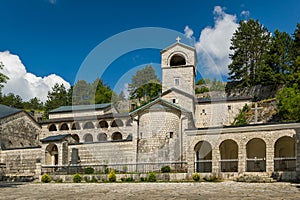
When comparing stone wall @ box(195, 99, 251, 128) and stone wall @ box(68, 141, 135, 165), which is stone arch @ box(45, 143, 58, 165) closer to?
stone wall @ box(68, 141, 135, 165)

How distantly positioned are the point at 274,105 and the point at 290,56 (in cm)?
794

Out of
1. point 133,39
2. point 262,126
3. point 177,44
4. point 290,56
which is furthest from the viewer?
point 290,56

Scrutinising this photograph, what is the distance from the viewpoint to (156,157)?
24.8 meters

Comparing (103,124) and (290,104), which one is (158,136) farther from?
(103,124)

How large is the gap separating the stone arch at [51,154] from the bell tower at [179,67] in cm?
1416

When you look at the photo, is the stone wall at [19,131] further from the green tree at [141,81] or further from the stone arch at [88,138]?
the green tree at [141,81]

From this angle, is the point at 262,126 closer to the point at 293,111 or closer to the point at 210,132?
the point at 210,132

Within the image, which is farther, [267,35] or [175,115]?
[267,35]

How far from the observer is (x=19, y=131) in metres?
38.1

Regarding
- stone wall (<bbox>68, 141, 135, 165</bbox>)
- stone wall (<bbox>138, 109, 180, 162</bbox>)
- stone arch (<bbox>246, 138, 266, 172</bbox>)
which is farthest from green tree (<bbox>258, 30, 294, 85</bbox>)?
stone wall (<bbox>68, 141, 135, 165</bbox>)

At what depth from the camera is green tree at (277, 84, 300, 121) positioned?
1147 inches

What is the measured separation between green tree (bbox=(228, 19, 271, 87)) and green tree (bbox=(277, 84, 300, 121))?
12.5m

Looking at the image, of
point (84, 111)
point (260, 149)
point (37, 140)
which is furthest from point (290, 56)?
point (37, 140)

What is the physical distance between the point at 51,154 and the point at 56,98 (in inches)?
1634
